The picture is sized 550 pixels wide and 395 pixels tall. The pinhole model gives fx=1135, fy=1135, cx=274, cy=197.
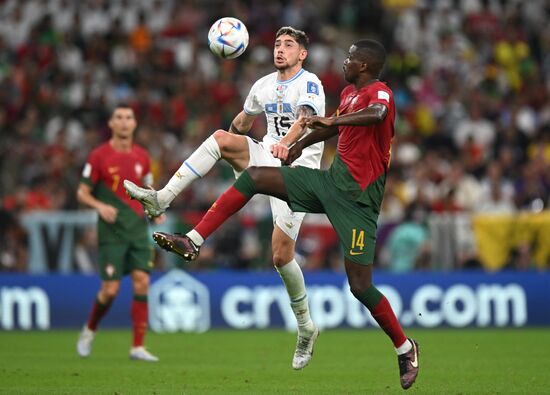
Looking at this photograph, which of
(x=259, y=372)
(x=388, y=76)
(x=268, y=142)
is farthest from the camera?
(x=388, y=76)

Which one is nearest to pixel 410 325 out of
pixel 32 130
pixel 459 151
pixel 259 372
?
pixel 459 151

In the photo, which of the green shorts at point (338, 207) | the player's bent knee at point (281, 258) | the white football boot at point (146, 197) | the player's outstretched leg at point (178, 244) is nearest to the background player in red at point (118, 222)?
the player's bent knee at point (281, 258)

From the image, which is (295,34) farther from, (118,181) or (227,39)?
(118,181)

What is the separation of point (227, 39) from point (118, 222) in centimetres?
403

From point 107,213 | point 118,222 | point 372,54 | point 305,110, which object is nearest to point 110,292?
point 118,222

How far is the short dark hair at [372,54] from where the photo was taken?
1009 cm

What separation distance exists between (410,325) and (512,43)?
9.93m

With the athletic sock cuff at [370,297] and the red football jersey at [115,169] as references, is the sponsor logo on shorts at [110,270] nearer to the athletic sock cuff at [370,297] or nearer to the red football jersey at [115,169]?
the red football jersey at [115,169]

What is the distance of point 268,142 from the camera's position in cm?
1136

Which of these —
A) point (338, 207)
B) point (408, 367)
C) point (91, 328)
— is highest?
point (338, 207)

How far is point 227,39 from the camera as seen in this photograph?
1084cm

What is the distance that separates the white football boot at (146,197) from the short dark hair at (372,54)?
7.37 ft

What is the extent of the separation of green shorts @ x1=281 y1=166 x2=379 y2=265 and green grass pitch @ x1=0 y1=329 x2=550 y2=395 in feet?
4.41

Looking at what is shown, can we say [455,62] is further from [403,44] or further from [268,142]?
[268,142]
